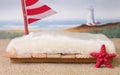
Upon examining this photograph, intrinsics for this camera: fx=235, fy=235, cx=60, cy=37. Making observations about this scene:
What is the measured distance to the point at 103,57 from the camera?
2.70 ft

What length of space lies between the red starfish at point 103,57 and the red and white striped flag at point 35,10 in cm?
40

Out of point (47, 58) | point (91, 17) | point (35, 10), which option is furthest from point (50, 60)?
point (91, 17)

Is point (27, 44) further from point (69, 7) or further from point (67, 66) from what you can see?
point (69, 7)

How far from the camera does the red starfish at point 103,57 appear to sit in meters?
0.81

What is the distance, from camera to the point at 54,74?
76 centimetres

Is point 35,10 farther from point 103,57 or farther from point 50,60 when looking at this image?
point 103,57

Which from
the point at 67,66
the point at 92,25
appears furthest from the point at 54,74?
the point at 92,25

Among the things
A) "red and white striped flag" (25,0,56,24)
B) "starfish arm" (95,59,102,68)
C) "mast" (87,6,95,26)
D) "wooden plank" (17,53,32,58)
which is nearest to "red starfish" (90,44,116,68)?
"starfish arm" (95,59,102,68)

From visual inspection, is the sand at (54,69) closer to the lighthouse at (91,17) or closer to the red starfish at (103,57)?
the red starfish at (103,57)

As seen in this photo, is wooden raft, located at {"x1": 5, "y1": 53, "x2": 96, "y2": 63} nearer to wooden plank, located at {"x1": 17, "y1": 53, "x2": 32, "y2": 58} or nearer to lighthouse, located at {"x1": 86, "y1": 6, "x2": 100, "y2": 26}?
wooden plank, located at {"x1": 17, "y1": 53, "x2": 32, "y2": 58}

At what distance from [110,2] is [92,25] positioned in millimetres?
196

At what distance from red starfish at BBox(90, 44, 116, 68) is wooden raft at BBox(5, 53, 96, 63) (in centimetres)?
4

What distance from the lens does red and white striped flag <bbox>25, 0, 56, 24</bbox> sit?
1.11m

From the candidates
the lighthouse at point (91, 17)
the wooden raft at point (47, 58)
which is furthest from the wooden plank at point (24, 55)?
the lighthouse at point (91, 17)
